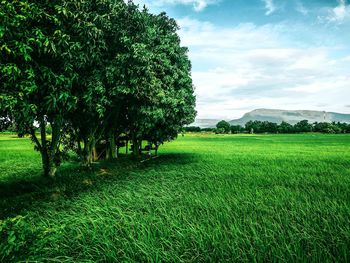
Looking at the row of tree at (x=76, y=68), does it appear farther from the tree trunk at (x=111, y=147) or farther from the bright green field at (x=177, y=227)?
the bright green field at (x=177, y=227)

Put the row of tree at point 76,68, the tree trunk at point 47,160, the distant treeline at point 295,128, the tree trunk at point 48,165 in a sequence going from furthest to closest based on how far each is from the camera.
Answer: the distant treeline at point 295,128 → the tree trunk at point 48,165 → the tree trunk at point 47,160 → the row of tree at point 76,68

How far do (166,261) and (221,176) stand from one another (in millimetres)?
8033

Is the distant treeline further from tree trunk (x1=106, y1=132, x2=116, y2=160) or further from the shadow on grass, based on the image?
the shadow on grass

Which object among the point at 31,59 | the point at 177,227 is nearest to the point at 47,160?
the point at 31,59

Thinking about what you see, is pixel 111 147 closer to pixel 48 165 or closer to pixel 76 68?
pixel 48 165

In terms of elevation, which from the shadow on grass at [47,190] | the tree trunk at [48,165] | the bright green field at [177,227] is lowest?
the shadow on grass at [47,190]

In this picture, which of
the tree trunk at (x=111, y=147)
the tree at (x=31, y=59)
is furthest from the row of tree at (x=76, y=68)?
Answer: the tree trunk at (x=111, y=147)

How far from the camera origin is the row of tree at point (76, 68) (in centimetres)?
670

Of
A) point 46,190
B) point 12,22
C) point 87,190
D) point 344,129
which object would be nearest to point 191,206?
point 87,190

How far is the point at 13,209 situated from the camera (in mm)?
6598

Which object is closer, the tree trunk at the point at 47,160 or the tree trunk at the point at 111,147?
the tree trunk at the point at 47,160

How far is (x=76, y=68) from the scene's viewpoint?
374 inches

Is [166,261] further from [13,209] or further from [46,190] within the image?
[46,190]

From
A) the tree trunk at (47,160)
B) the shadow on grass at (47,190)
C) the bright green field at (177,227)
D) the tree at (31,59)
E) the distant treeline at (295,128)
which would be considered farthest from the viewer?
the distant treeline at (295,128)
